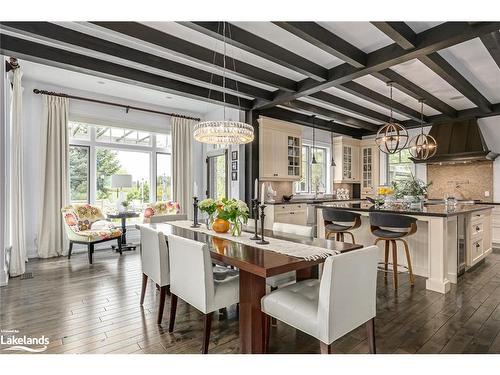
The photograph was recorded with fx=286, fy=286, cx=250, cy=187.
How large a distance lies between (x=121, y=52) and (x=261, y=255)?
2983mm

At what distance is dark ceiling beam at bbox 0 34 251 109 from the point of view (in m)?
3.18

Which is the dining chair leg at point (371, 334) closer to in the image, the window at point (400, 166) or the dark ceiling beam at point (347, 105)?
the dark ceiling beam at point (347, 105)

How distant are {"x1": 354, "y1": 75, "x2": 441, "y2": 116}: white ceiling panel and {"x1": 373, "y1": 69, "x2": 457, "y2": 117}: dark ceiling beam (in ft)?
0.87

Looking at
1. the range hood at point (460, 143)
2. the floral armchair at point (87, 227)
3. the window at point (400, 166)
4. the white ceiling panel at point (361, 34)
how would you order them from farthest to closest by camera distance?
1. the window at point (400, 166)
2. the range hood at point (460, 143)
3. the floral armchair at point (87, 227)
4. the white ceiling panel at point (361, 34)

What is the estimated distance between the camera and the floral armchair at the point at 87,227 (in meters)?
4.45

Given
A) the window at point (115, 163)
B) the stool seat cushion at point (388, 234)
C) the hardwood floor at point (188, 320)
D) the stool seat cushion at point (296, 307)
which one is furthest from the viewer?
the window at point (115, 163)

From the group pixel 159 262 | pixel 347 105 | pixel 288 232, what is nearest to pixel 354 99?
pixel 347 105

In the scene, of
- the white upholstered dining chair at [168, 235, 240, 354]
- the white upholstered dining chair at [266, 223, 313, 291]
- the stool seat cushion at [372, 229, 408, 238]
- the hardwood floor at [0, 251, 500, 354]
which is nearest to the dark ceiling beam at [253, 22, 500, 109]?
the stool seat cushion at [372, 229, 408, 238]

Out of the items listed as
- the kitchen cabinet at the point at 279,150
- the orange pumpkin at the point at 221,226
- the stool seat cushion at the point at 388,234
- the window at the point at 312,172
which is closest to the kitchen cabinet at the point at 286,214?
the kitchen cabinet at the point at 279,150

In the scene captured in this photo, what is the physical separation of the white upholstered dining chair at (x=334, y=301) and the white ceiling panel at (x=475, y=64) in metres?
3.22

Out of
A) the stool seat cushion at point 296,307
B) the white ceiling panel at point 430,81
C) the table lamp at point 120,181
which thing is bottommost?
the stool seat cushion at point 296,307

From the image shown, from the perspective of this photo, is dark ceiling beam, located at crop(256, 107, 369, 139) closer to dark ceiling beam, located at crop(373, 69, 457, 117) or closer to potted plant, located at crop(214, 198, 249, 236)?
dark ceiling beam, located at crop(373, 69, 457, 117)
